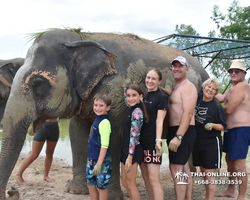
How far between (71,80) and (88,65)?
284 mm

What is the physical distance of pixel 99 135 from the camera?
11.7 feet

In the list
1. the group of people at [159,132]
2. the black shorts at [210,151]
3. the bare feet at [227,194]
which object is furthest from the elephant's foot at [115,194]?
the bare feet at [227,194]

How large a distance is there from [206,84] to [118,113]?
3.86 ft

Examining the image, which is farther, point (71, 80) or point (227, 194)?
point (227, 194)

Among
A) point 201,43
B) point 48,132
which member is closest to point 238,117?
point 48,132

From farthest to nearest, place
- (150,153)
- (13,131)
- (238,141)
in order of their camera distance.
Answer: (238,141)
(150,153)
(13,131)

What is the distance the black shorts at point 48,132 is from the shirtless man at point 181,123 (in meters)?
2.39

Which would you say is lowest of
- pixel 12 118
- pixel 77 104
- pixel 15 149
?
pixel 15 149

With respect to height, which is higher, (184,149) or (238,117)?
(238,117)

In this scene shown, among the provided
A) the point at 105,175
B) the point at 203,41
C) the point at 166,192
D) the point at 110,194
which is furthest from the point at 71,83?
the point at 203,41

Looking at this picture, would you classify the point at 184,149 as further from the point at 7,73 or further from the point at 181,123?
the point at 7,73

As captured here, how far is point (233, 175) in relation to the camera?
4.40 metres

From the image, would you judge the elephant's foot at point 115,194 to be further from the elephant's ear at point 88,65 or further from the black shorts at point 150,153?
the elephant's ear at point 88,65

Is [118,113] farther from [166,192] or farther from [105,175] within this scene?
[166,192]
